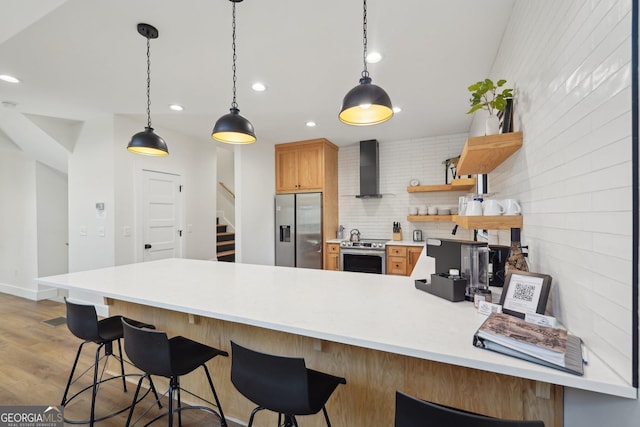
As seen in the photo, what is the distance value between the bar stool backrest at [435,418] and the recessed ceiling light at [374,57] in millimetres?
2290

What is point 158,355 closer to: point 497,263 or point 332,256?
point 497,263

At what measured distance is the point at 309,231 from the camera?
4863mm

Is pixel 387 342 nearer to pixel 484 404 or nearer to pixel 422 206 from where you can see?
pixel 484 404

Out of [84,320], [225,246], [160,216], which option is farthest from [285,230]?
[84,320]

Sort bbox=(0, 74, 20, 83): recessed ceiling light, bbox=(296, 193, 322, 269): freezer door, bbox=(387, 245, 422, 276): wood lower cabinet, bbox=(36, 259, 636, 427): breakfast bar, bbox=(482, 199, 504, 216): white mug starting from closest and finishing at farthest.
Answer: bbox=(36, 259, 636, 427): breakfast bar
bbox=(482, 199, 504, 216): white mug
bbox=(0, 74, 20, 83): recessed ceiling light
bbox=(387, 245, 422, 276): wood lower cabinet
bbox=(296, 193, 322, 269): freezer door

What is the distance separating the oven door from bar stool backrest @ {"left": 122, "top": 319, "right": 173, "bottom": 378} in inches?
135

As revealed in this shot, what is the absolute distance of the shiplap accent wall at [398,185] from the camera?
4695mm

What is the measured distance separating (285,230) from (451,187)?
9.05 feet

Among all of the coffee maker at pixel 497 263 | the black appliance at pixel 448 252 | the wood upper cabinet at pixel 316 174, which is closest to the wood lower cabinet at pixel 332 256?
the wood upper cabinet at pixel 316 174

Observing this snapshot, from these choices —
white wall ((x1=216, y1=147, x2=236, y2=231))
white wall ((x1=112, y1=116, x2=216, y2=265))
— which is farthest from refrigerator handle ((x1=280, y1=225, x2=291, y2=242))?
white wall ((x1=216, y1=147, x2=236, y2=231))

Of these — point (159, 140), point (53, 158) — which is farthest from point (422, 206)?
point (53, 158)

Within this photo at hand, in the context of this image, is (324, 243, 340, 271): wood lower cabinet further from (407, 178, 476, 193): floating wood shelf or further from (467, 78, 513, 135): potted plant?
(467, 78, 513, 135): potted plant

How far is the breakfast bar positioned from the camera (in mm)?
992

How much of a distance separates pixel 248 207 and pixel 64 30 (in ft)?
9.80
